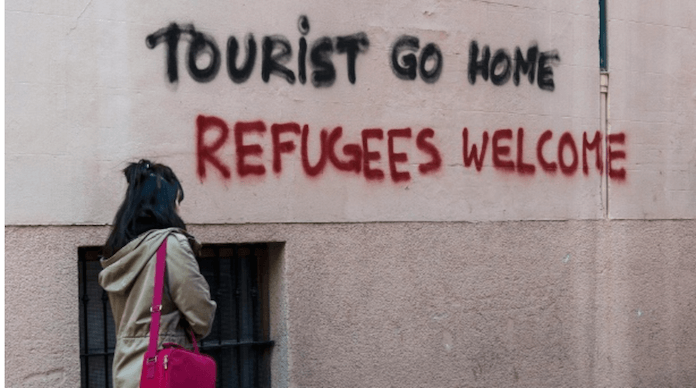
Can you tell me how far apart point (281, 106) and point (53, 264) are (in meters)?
1.62

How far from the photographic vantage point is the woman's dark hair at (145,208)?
14.4 ft

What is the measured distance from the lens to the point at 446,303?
258 inches

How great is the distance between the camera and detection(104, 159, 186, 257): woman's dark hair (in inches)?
173

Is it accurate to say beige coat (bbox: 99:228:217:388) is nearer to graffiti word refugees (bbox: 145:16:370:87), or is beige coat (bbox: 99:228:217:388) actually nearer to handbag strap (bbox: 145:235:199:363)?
handbag strap (bbox: 145:235:199:363)

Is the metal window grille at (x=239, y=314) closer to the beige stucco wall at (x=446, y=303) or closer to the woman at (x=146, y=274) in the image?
the beige stucco wall at (x=446, y=303)

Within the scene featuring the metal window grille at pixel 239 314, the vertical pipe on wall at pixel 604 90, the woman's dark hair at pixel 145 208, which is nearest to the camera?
the woman's dark hair at pixel 145 208

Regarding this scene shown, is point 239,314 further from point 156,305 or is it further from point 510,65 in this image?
point 510,65

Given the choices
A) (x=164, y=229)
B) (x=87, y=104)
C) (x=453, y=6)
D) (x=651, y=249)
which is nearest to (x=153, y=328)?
(x=164, y=229)

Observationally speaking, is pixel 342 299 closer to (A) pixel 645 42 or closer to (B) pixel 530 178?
(B) pixel 530 178

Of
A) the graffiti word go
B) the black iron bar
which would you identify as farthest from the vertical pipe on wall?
the black iron bar

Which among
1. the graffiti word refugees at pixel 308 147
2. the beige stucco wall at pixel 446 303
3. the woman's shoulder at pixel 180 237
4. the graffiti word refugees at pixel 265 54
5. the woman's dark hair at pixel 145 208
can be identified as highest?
the graffiti word refugees at pixel 265 54

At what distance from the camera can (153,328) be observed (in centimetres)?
420

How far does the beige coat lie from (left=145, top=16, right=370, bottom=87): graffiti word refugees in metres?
1.57

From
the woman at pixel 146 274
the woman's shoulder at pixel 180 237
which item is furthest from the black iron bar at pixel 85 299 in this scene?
the woman's shoulder at pixel 180 237
